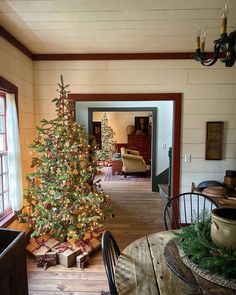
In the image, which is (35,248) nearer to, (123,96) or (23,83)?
(23,83)

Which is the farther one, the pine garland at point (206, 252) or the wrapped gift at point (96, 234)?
the wrapped gift at point (96, 234)

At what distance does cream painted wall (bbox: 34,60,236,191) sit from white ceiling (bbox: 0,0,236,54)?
0.27 meters

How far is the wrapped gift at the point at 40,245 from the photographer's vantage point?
2917mm

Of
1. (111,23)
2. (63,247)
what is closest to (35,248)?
(63,247)

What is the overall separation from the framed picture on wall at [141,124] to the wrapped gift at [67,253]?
7.78 meters

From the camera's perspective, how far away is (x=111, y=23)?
2.46 meters

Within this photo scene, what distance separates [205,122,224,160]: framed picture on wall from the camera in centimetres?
345

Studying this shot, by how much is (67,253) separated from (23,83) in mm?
2271

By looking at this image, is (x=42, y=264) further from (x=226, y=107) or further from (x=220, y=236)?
(x=226, y=107)

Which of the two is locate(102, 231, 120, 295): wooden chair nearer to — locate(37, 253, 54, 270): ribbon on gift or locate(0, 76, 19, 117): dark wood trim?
locate(37, 253, 54, 270): ribbon on gift

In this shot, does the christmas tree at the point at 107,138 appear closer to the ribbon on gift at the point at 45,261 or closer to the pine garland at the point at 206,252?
the ribbon on gift at the point at 45,261

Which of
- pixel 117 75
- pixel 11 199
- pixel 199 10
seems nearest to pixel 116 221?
pixel 11 199

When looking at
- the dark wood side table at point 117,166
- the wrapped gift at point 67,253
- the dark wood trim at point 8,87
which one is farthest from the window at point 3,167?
the dark wood side table at point 117,166


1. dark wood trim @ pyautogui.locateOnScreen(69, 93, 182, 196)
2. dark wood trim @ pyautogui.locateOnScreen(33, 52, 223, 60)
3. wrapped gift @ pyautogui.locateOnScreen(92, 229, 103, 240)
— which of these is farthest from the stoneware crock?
dark wood trim @ pyautogui.locateOnScreen(33, 52, 223, 60)
